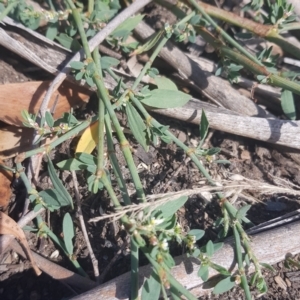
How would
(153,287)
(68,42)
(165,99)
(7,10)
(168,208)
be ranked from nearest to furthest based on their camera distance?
(153,287) → (168,208) → (7,10) → (165,99) → (68,42)

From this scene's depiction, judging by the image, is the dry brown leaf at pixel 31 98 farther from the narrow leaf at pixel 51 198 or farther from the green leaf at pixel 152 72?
the narrow leaf at pixel 51 198

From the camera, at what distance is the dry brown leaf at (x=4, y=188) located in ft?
6.79

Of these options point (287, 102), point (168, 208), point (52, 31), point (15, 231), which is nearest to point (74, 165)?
point (15, 231)

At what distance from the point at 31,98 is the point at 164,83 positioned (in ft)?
1.87

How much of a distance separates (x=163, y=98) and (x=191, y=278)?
736mm

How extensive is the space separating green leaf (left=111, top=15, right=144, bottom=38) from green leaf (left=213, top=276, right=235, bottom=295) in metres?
1.10

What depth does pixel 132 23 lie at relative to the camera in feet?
7.48

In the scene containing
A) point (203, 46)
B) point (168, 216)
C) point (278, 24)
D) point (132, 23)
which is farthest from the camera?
point (203, 46)

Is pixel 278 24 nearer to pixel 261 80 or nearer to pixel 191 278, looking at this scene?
pixel 261 80

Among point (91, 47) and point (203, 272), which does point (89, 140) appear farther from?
point (203, 272)

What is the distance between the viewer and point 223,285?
68.0 inches

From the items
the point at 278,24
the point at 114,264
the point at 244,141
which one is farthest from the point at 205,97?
the point at 114,264

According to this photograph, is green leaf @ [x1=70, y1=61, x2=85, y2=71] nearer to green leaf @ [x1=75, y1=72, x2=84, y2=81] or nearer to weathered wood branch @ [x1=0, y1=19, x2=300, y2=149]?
green leaf @ [x1=75, y1=72, x2=84, y2=81]

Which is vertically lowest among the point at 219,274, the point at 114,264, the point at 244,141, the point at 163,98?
the point at 114,264
